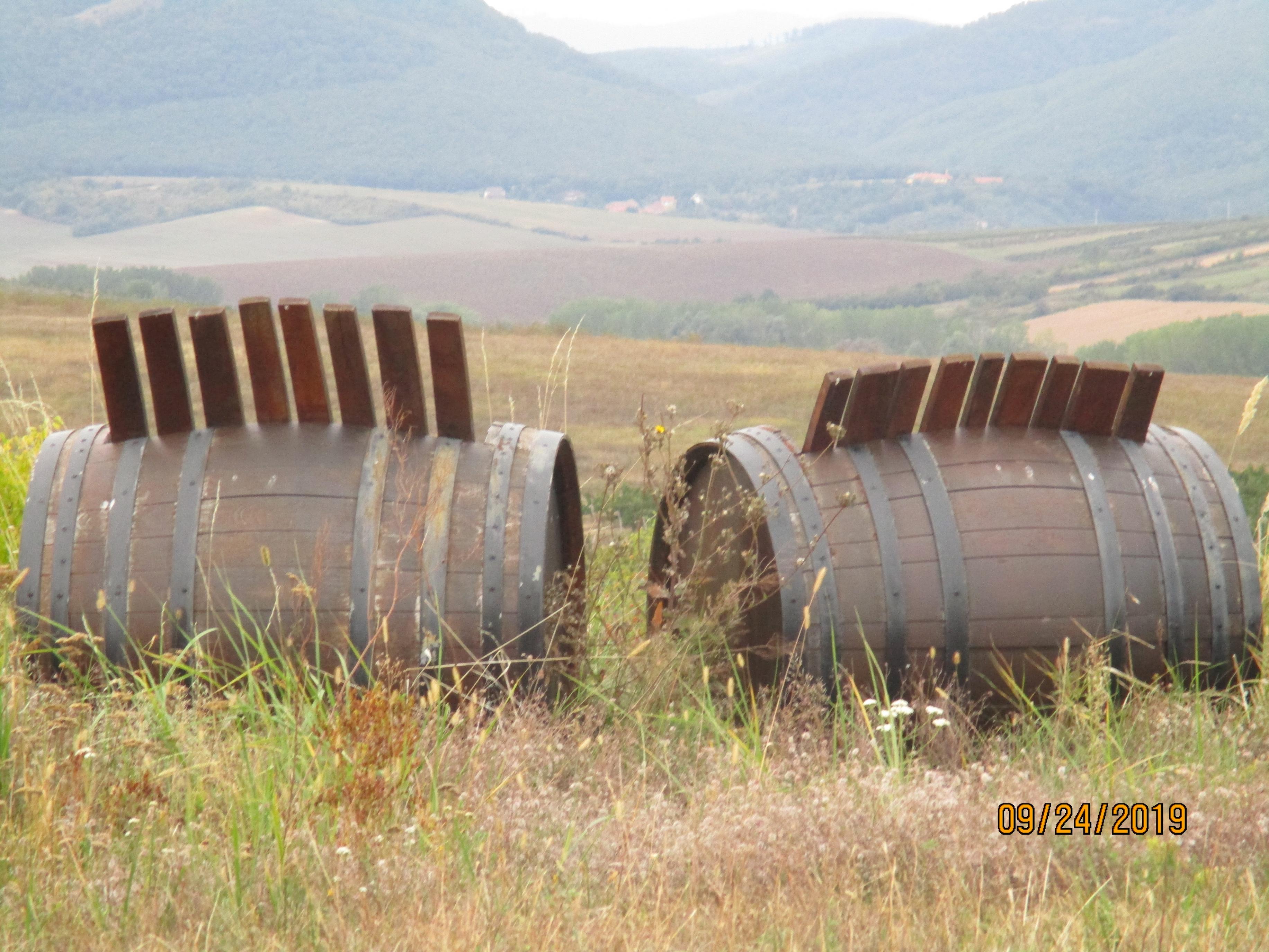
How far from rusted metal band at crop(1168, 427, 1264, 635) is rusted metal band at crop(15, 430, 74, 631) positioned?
11.5 ft

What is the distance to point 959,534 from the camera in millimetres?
3332

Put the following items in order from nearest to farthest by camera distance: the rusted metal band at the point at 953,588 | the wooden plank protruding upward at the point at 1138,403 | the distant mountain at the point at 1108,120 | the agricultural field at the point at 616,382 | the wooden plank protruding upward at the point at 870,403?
the rusted metal band at the point at 953,588, the wooden plank protruding upward at the point at 870,403, the wooden plank protruding upward at the point at 1138,403, the agricultural field at the point at 616,382, the distant mountain at the point at 1108,120

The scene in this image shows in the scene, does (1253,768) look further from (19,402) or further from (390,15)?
(390,15)

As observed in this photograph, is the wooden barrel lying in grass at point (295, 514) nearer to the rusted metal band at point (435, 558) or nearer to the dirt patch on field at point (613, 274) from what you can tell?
the rusted metal band at point (435, 558)

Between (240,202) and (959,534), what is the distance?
7037 cm

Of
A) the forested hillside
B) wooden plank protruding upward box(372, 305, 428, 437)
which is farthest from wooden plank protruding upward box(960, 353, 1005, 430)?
the forested hillside

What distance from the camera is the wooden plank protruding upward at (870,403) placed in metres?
3.50

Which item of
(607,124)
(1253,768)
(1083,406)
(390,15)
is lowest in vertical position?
(1253,768)

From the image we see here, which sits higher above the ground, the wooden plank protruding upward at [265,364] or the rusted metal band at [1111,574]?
the wooden plank protruding upward at [265,364]

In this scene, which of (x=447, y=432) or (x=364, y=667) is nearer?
(x=364, y=667)

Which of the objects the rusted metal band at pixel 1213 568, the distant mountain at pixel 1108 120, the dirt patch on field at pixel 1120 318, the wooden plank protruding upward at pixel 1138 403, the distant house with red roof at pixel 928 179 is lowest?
the dirt patch on field at pixel 1120 318

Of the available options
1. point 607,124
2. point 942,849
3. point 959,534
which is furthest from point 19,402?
point 607,124

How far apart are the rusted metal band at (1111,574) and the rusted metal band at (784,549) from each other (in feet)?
2.86
